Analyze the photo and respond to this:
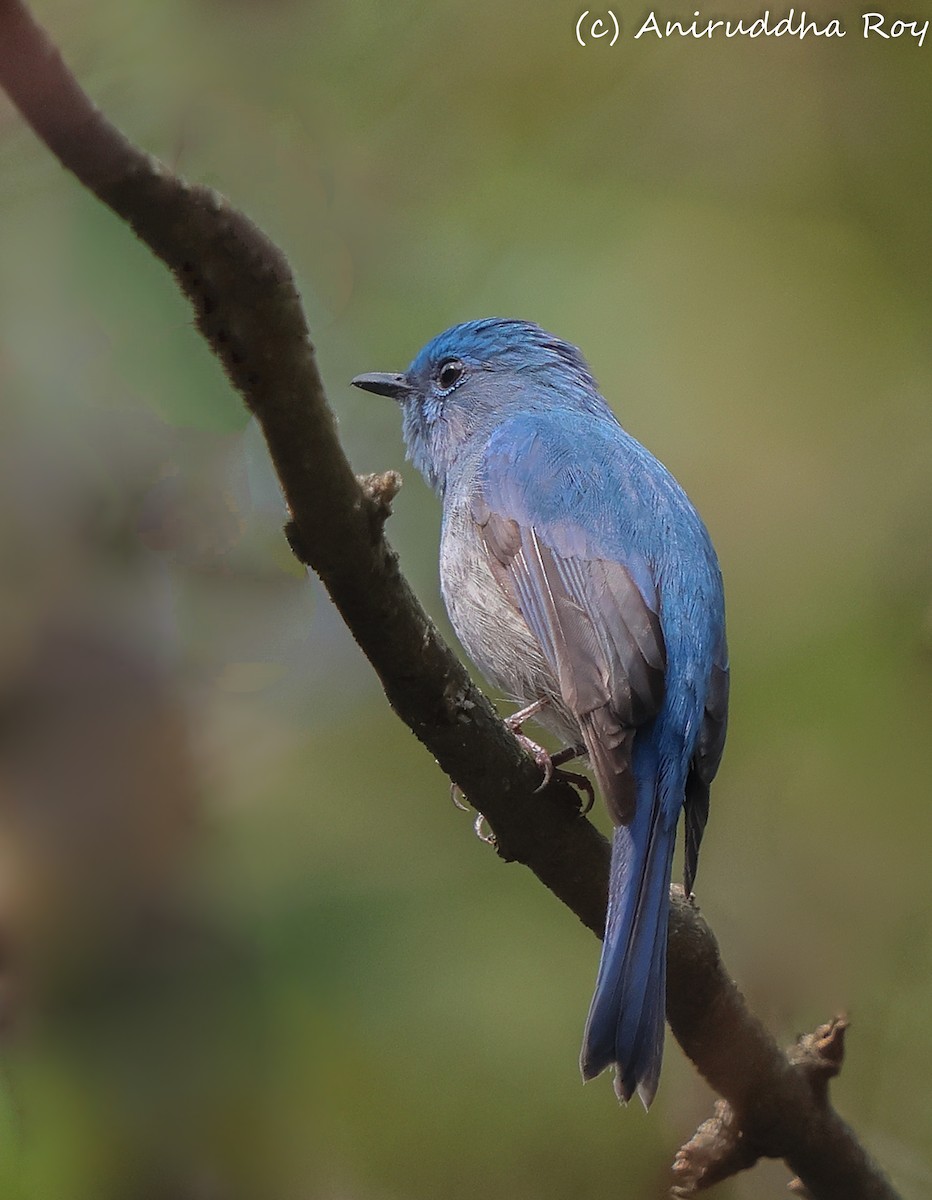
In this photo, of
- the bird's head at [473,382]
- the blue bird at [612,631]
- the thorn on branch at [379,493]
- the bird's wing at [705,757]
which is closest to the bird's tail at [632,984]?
the blue bird at [612,631]

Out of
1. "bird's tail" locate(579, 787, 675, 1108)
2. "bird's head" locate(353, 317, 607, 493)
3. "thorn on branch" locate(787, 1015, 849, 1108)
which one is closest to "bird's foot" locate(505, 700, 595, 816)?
"bird's tail" locate(579, 787, 675, 1108)

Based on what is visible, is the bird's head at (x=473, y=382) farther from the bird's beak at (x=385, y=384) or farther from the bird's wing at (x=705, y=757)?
the bird's wing at (x=705, y=757)

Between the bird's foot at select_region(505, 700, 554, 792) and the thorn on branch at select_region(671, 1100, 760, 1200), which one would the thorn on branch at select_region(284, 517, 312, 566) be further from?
the thorn on branch at select_region(671, 1100, 760, 1200)

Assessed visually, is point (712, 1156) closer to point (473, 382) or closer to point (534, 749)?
point (534, 749)

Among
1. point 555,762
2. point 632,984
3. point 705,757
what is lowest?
point 632,984

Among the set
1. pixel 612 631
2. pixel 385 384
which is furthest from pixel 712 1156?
pixel 385 384

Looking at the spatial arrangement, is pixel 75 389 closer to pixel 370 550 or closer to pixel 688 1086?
pixel 370 550
